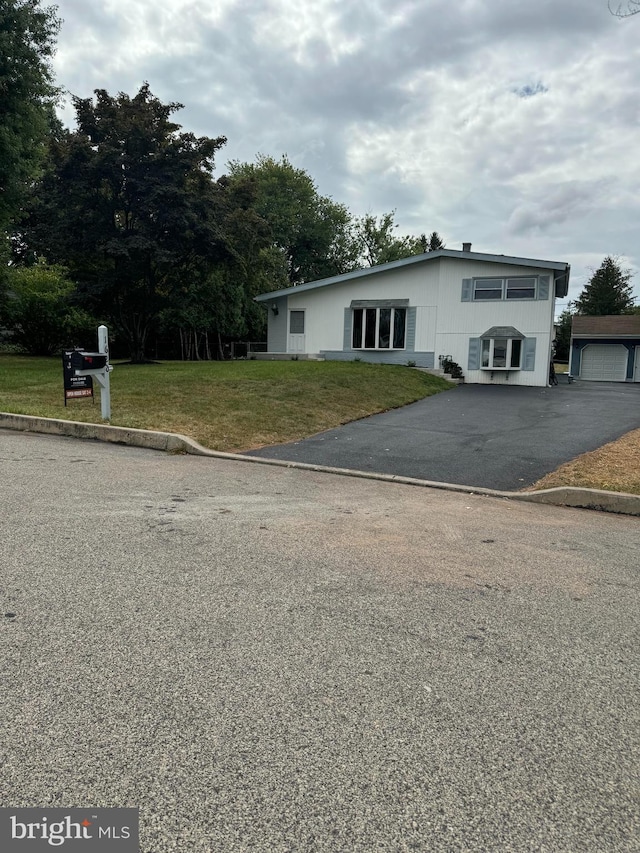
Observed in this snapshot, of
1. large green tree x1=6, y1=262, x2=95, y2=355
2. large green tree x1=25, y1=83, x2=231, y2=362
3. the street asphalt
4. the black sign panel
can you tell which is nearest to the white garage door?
large green tree x1=25, y1=83, x2=231, y2=362

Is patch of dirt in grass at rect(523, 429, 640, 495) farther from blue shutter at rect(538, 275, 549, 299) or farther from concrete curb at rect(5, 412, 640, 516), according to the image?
blue shutter at rect(538, 275, 549, 299)

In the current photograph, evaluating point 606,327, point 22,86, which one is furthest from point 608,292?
point 22,86

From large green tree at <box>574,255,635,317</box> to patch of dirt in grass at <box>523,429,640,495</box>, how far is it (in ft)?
158

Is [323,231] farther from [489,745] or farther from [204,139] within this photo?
[489,745]

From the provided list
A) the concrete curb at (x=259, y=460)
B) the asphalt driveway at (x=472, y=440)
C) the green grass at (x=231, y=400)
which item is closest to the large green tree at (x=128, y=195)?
the green grass at (x=231, y=400)

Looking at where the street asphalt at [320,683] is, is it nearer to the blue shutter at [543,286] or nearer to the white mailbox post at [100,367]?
the white mailbox post at [100,367]

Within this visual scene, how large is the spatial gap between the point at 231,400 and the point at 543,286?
15.1 meters

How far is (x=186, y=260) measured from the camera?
24.5 metres

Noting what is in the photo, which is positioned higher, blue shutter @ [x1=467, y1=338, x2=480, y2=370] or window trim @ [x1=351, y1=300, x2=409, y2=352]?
window trim @ [x1=351, y1=300, x2=409, y2=352]

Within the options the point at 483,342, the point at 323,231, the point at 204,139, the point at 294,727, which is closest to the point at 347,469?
the point at 294,727

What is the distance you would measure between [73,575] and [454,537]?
2958mm

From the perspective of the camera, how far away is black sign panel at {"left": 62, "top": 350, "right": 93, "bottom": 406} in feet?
33.4

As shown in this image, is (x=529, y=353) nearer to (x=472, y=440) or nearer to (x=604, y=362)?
(x=604, y=362)

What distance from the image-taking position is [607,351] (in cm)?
3225
